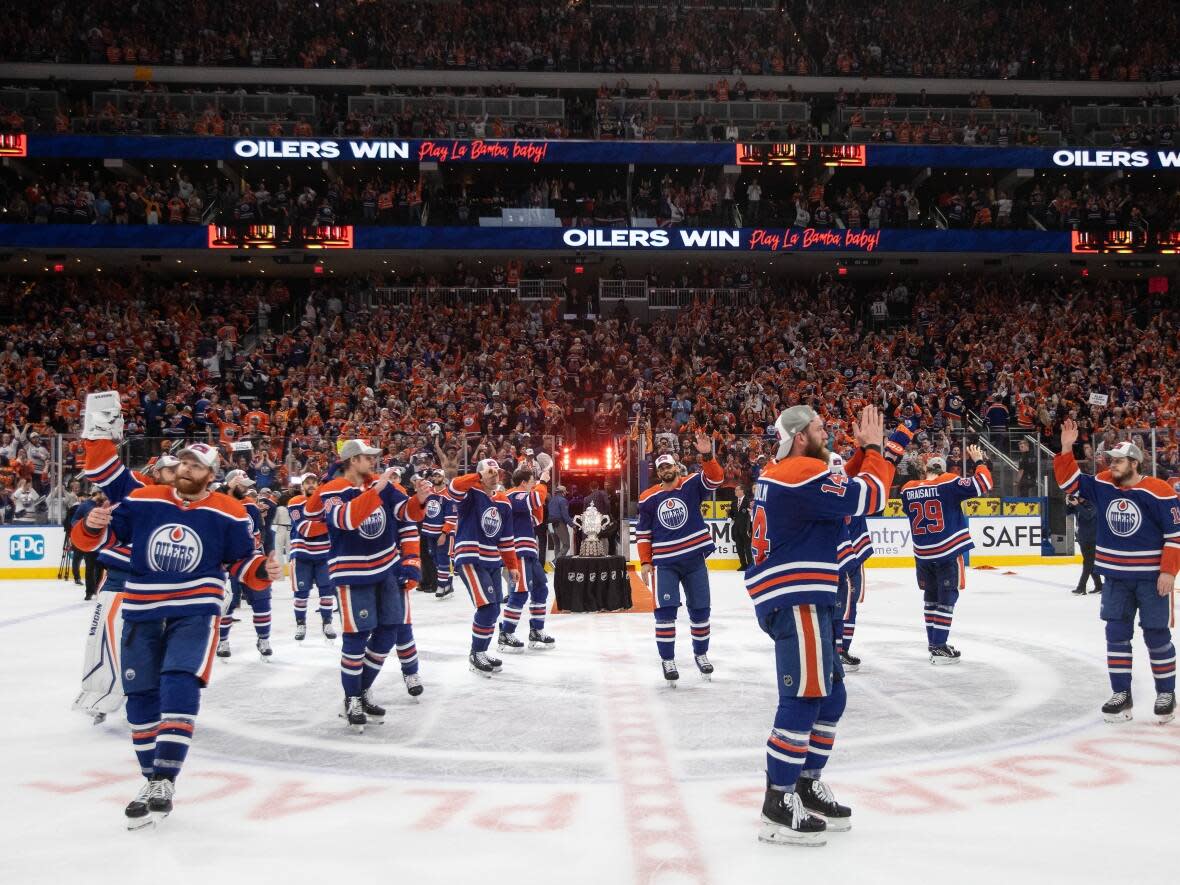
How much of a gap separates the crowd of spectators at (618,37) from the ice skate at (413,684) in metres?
31.8

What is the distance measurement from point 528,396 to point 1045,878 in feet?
70.0

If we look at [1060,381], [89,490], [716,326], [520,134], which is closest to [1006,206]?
[1060,381]

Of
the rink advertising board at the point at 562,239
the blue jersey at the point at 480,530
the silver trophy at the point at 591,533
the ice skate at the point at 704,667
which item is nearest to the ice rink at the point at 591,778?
the ice skate at the point at 704,667

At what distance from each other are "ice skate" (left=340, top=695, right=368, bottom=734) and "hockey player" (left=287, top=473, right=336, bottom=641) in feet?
12.0

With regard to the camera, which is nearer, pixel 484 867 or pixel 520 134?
pixel 484 867

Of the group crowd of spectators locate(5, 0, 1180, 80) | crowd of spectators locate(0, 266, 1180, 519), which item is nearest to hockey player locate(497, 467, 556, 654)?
crowd of spectators locate(0, 266, 1180, 519)

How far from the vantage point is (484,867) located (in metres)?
4.73

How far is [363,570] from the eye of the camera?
7559 mm

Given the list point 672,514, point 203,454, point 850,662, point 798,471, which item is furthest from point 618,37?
point 798,471

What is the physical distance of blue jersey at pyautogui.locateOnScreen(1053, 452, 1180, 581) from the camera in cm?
749

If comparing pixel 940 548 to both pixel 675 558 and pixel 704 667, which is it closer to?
pixel 704 667

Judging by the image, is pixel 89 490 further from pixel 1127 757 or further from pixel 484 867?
pixel 1127 757

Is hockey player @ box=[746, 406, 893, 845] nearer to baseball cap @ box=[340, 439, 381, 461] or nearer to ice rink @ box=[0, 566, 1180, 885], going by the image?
ice rink @ box=[0, 566, 1180, 885]

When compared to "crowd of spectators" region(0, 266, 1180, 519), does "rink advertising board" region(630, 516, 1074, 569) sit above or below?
below
